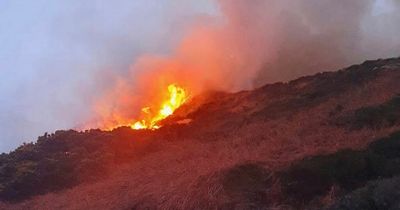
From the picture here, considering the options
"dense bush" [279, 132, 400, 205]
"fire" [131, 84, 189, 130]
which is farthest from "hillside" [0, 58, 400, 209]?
"fire" [131, 84, 189, 130]

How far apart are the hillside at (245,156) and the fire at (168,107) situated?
1.75m

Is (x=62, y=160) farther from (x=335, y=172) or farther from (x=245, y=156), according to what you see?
(x=335, y=172)

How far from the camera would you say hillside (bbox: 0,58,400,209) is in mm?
17422

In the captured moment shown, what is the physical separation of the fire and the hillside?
5.73 feet

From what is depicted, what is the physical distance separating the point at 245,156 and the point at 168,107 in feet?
63.5

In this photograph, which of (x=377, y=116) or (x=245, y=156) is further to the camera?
(x=377, y=116)

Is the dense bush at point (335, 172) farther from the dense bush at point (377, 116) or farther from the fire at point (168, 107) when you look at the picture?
the fire at point (168, 107)

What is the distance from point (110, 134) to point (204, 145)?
7.71 metres

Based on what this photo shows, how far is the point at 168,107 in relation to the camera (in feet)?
134

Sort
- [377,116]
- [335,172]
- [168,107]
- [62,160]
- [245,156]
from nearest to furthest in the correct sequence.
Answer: [335,172] → [245,156] → [377,116] → [62,160] → [168,107]

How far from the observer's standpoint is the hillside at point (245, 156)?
686 inches

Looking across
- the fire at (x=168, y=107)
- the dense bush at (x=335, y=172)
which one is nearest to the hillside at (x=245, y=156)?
the dense bush at (x=335, y=172)

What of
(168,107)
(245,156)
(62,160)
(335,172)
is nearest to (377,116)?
(245,156)

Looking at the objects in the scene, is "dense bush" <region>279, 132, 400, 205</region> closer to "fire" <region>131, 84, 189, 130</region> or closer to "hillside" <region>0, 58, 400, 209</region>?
"hillside" <region>0, 58, 400, 209</region>
